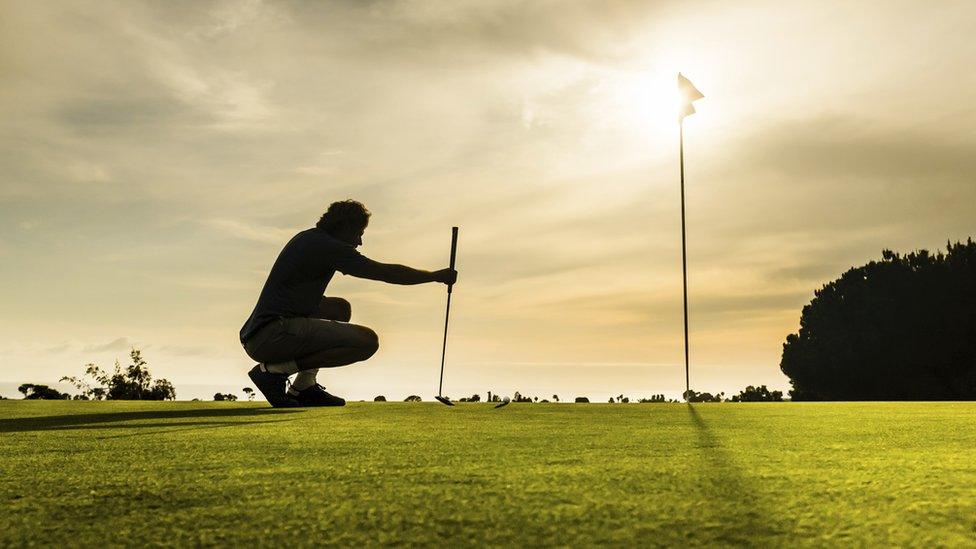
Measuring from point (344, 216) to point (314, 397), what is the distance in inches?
79.4

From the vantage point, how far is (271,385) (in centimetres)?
941

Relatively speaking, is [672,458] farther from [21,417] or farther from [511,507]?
[21,417]

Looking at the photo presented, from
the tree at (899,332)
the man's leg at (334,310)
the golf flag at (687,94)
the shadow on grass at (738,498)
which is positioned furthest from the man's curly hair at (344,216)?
the tree at (899,332)

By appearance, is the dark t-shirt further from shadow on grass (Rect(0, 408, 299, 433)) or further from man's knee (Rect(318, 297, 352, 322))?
shadow on grass (Rect(0, 408, 299, 433))

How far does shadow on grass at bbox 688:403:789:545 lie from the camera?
2.39m

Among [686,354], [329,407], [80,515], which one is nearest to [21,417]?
[329,407]

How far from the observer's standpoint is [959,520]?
253 cm

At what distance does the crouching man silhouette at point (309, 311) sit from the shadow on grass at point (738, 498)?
552cm

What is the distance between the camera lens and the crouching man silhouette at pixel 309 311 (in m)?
9.13

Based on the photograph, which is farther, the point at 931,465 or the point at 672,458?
the point at 672,458

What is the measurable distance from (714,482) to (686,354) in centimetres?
1122

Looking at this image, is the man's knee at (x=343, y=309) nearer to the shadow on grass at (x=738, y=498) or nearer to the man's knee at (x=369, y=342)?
the man's knee at (x=369, y=342)

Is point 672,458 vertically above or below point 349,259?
below

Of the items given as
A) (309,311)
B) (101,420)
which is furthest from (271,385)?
(101,420)
